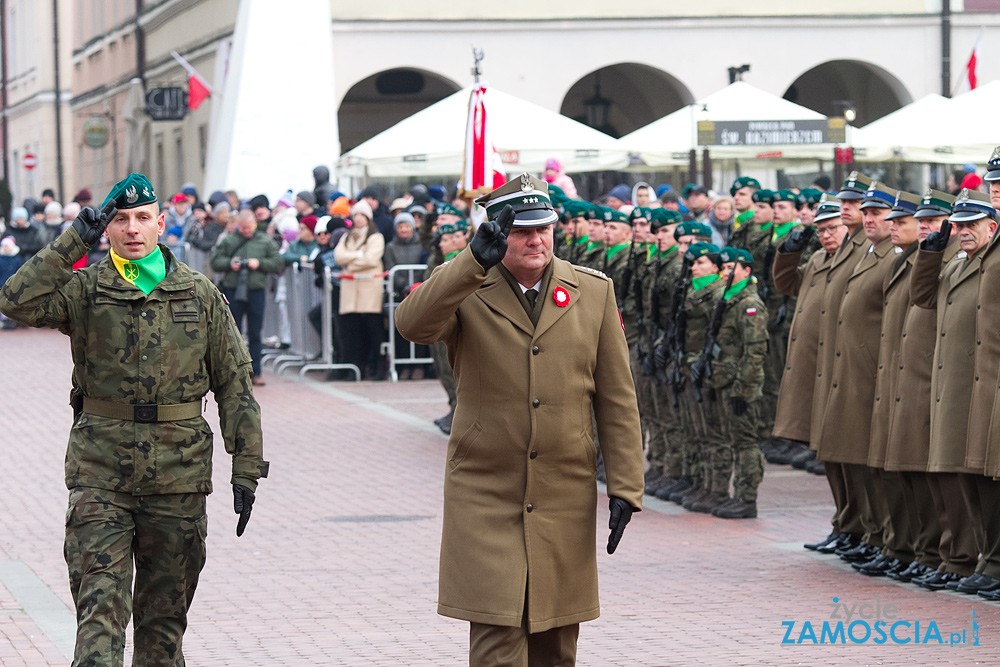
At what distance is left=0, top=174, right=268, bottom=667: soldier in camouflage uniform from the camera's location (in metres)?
6.11

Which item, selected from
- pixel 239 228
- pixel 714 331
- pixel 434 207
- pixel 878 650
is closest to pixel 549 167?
pixel 434 207

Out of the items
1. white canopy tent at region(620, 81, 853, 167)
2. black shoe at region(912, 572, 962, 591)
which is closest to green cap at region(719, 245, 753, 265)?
black shoe at region(912, 572, 962, 591)

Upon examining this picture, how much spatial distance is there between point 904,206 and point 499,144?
11.2 meters

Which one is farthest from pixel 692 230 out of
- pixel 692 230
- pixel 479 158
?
pixel 479 158

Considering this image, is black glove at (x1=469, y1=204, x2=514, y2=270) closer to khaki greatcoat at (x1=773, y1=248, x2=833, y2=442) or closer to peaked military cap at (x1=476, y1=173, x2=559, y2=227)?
peaked military cap at (x1=476, y1=173, x2=559, y2=227)

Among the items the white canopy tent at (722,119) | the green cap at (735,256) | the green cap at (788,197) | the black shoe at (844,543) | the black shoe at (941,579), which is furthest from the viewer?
the white canopy tent at (722,119)

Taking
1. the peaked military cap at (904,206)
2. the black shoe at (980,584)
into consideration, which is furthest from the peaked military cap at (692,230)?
the black shoe at (980,584)

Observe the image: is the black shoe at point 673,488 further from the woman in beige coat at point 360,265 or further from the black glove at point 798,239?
the woman in beige coat at point 360,265

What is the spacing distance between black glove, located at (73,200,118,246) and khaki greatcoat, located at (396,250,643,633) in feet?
3.85

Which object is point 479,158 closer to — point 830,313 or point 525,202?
point 830,313

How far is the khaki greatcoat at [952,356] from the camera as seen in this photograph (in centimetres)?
892

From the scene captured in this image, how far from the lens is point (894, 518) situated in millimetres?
9664

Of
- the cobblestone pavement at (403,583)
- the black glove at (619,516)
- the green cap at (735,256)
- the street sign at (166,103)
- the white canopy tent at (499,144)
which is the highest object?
the street sign at (166,103)
